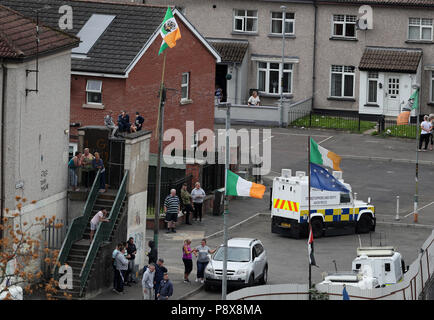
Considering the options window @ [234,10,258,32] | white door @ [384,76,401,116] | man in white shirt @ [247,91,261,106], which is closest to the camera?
white door @ [384,76,401,116]

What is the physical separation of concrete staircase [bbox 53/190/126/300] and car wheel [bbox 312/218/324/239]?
8.96 metres

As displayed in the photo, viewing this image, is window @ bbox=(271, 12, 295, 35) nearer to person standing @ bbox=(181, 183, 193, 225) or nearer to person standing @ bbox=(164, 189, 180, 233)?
person standing @ bbox=(181, 183, 193, 225)

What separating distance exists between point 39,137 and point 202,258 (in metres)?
6.46

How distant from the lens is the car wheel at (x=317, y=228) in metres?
46.2

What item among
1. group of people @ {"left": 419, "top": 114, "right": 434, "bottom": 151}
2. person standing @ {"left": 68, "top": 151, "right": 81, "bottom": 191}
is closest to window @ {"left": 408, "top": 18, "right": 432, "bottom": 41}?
group of people @ {"left": 419, "top": 114, "right": 434, "bottom": 151}

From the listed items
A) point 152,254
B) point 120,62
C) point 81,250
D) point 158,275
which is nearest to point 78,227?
point 81,250

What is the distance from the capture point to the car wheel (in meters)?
46.2

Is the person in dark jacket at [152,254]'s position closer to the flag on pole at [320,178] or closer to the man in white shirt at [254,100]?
the flag on pole at [320,178]

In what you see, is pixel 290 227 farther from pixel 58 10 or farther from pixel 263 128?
pixel 263 128

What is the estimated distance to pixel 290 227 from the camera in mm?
45969

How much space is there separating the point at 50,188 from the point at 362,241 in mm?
12799

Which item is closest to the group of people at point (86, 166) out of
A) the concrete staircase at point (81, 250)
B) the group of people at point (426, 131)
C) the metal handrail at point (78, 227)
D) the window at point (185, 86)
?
the metal handrail at point (78, 227)

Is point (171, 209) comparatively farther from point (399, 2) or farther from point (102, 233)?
point (399, 2)
